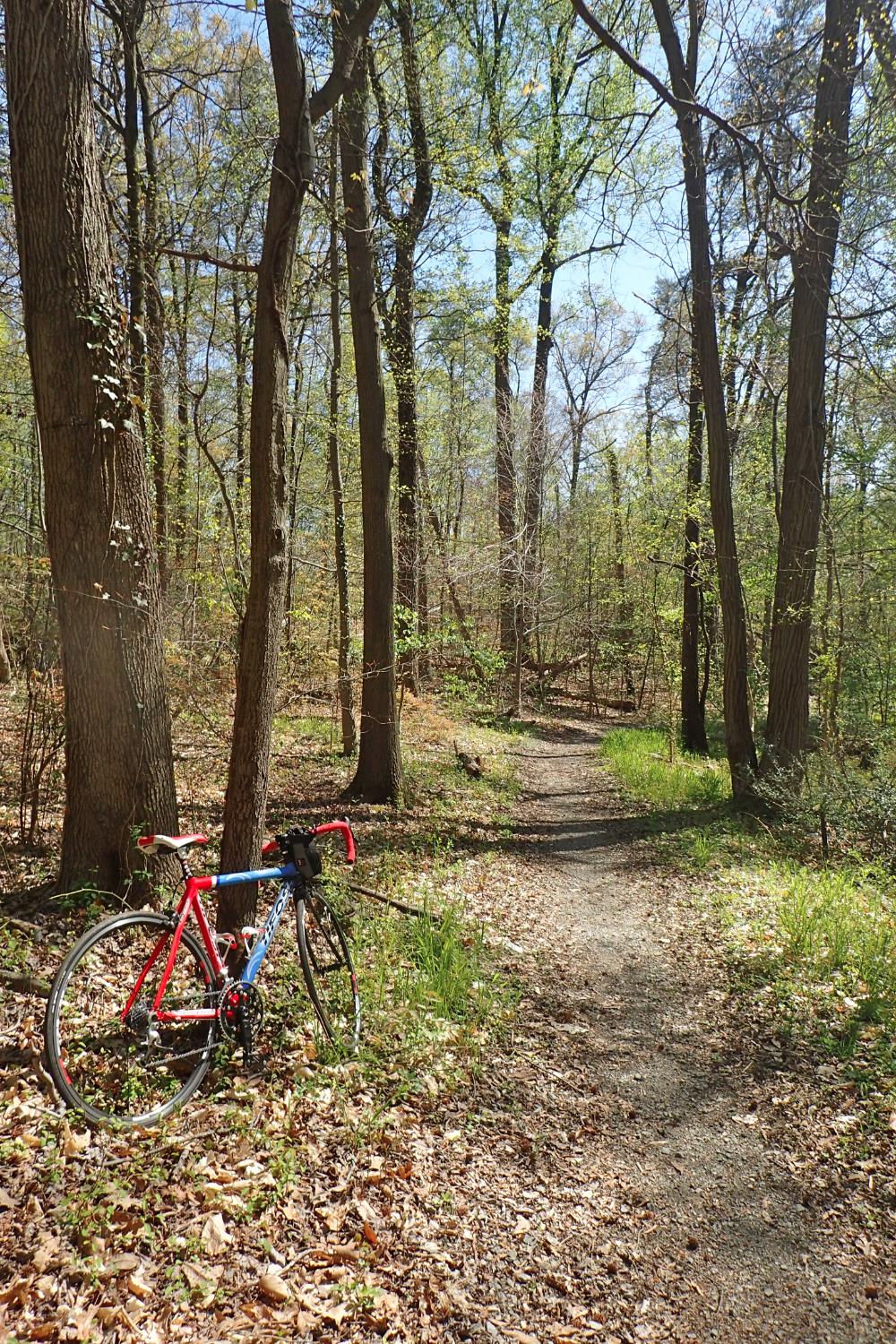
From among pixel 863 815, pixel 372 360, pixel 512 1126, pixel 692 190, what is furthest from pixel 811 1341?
pixel 692 190

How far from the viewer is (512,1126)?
12.2 ft

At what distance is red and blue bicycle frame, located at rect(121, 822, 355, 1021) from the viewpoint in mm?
3137

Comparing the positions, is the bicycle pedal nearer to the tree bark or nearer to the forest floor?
the forest floor

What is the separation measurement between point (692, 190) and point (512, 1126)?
1091 centimetres

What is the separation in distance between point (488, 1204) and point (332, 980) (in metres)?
1.60

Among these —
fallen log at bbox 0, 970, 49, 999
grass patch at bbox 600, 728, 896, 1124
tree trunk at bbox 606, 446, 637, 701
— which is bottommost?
grass patch at bbox 600, 728, 896, 1124

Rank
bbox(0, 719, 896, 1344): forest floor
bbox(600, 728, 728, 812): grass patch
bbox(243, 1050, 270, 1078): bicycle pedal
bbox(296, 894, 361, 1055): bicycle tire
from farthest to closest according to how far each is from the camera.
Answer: bbox(600, 728, 728, 812): grass patch < bbox(296, 894, 361, 1055): bicycle tire < bbox(243, 1050, 270, 1078): bicycle pedal < bbox(0, 719, 896, 1344): forest floor

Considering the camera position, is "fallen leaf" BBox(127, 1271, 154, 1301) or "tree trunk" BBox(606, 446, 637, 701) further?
"tree trunk" BBox(606, 446, 637, 701)

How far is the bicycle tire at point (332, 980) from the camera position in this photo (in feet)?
12.4

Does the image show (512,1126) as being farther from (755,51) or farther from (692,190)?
(692,190)

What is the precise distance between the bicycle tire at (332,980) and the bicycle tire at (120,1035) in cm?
54

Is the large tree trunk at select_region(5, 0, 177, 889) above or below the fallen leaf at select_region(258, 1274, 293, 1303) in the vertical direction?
above

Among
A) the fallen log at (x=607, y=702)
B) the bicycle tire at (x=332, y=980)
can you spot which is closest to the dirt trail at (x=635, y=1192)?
the bicycle tire at (x=332, y=980)

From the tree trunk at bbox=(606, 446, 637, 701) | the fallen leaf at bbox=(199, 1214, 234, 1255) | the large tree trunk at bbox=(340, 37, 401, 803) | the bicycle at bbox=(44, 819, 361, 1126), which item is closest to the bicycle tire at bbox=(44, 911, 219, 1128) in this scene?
the bicycle at bbox=(44, 819, 361, 1126)
